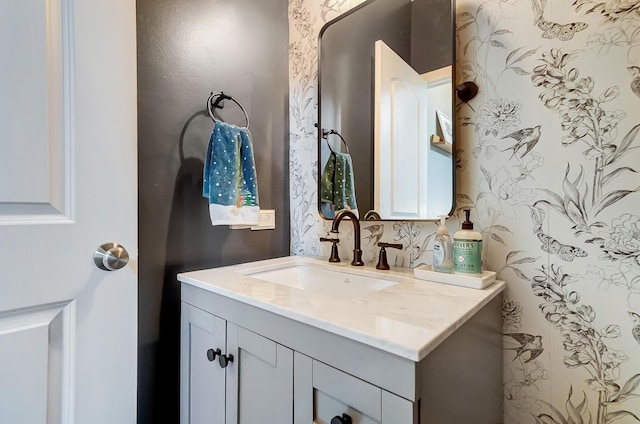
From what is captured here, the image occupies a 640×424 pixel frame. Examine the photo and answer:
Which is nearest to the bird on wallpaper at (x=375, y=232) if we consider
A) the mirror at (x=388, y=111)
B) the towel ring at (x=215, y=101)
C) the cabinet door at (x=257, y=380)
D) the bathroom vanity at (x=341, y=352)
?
the mirror at (x=388, y=111)

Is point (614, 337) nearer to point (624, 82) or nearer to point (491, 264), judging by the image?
point (491, 264)

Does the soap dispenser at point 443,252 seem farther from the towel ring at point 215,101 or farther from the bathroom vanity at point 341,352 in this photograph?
the towel ring at point 215,101

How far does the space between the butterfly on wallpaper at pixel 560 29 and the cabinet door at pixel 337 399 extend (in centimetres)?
100

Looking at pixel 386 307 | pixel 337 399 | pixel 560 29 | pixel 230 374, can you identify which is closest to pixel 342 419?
pixel 337 399

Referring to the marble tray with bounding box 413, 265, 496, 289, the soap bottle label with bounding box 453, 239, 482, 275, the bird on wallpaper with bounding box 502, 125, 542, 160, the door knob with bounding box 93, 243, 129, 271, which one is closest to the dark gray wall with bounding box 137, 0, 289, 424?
the door knob with bounding box 93, 243, 129, 271

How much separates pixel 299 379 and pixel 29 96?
0.83 metres

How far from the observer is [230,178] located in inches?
42.7

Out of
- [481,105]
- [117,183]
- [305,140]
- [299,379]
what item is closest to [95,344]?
[117,183]

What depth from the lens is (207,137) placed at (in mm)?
1197

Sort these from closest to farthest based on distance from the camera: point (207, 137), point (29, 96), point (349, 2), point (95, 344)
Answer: point (29, 96)
point (95, 344)
point (207, 137)
point (349, 2)

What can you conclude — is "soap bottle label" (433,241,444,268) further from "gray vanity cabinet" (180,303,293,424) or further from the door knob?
the door knob

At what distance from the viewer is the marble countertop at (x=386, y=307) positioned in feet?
1.76

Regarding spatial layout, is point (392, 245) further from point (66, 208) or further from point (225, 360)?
point (66, 208)

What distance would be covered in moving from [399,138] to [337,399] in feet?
2.90
